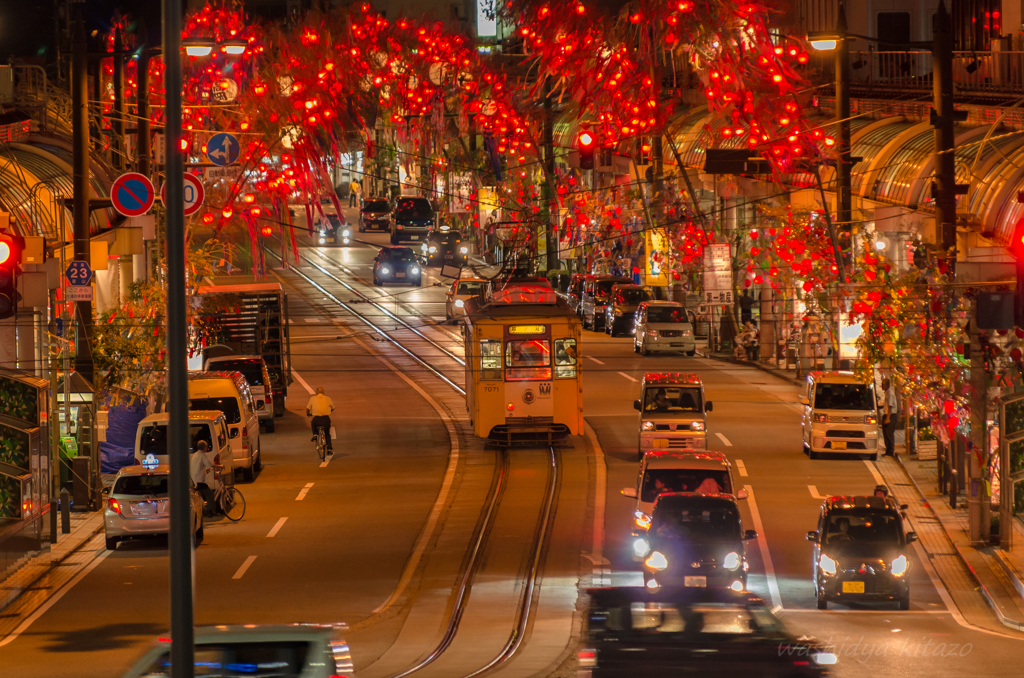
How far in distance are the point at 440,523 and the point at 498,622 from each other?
716cm

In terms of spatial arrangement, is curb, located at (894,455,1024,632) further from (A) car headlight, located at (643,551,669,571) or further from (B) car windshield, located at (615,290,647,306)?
(B) car windshield, located at (615,290,647,306)

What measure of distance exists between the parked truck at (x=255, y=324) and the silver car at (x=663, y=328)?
14306mm

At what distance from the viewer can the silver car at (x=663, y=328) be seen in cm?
4919

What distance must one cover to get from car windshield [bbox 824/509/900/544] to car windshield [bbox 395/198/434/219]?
181ft

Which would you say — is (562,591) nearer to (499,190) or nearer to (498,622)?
(498,622)

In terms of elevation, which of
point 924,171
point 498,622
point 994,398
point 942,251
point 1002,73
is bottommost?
point 498,622

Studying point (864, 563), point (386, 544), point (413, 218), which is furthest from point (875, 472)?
point (413, 218)

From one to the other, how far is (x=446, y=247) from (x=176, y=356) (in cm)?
6284

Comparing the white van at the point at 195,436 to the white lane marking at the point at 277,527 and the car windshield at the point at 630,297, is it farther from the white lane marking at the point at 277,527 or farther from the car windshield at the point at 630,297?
the car windshield at the point at 630,297

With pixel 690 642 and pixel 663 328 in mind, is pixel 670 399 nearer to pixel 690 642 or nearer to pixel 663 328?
pixel 663 328

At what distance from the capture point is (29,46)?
52844 millimetres

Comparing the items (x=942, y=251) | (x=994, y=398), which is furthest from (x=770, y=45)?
(x=994, y=398)

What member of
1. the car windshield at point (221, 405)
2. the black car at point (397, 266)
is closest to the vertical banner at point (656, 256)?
the black car at point (397, 266)

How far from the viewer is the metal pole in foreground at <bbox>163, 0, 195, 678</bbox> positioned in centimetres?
938
